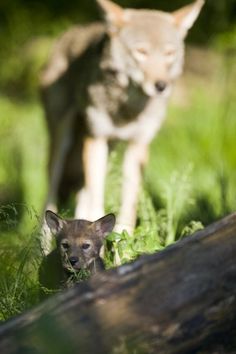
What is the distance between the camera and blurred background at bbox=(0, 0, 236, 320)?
550cm

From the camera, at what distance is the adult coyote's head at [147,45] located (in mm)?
8254

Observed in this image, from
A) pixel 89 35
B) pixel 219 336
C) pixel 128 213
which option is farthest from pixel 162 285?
pixel 89 35

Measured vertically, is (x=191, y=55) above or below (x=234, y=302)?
below

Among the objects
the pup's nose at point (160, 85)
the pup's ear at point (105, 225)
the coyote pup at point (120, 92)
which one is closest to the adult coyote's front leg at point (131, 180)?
the coyote pup at point (120, 92)

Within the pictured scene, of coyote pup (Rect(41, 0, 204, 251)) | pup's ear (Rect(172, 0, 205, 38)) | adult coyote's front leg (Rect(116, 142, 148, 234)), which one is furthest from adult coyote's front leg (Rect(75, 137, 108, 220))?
pup's ear (Rect(172, 0, 205, 38))

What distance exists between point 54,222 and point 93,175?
303 cm

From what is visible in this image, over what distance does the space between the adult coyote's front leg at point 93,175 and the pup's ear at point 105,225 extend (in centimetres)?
270

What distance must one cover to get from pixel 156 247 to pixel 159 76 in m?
3.15

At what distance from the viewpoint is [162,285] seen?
3885mm

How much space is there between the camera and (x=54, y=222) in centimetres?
566

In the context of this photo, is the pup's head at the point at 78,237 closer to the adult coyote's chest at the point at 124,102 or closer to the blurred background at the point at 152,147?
the blurred background at the point at 152,147

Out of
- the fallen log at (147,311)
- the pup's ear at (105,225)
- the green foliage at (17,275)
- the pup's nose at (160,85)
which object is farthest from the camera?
the pup's nose at (160,85)

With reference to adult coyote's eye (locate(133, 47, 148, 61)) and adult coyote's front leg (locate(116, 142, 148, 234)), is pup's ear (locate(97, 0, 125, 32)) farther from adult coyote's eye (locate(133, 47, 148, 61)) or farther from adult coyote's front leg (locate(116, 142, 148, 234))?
adult coyote's front leg (locate(116, 142, 148, 234))

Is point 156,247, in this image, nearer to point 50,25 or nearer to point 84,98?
point 84,98
